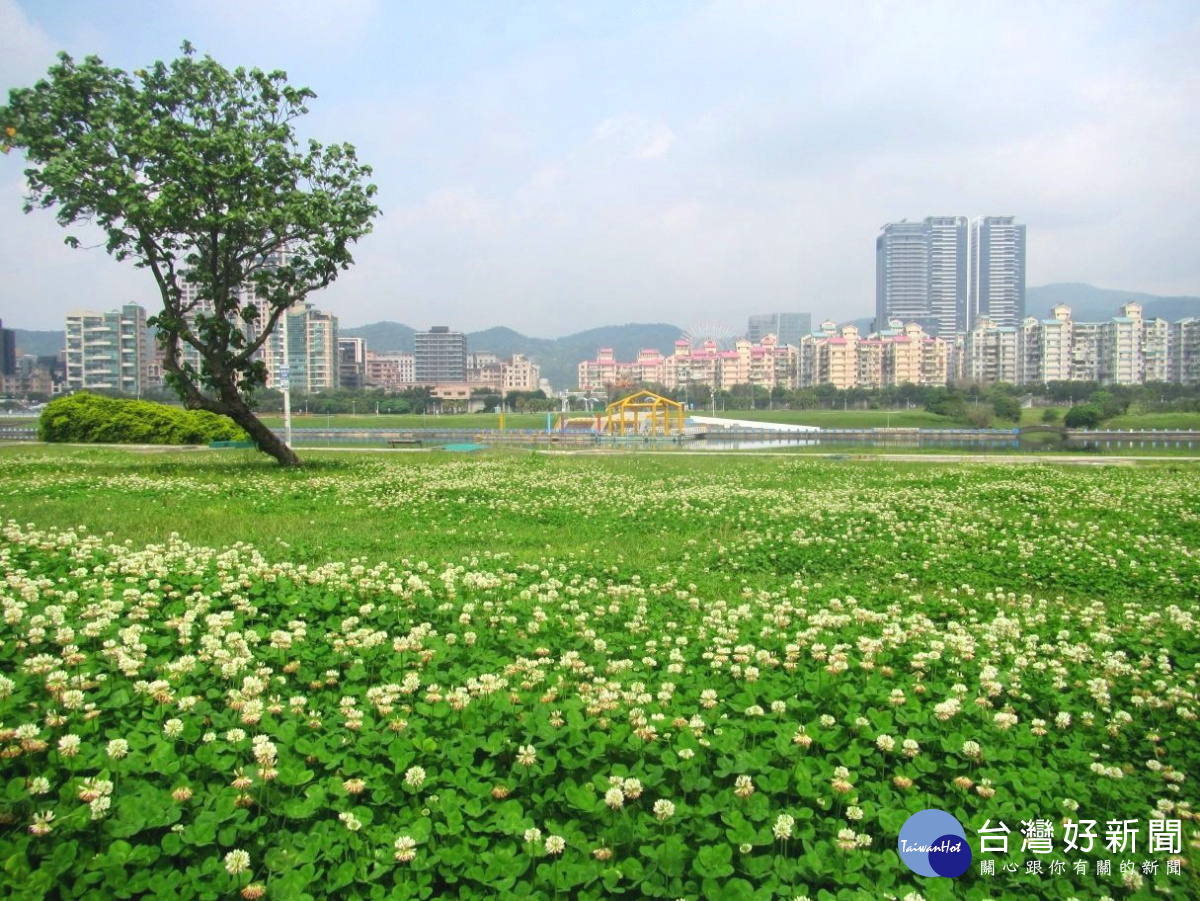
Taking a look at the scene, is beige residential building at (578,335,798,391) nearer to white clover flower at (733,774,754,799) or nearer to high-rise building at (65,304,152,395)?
high-rise building at (65,304,152,395)

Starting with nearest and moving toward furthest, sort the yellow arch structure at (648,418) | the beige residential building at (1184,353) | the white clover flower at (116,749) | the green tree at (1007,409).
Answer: the white clover flower at (116,749)
the yellow arch structure at (648,418)
the green tree at (1007,409)
the beige residential building at (1184,353)

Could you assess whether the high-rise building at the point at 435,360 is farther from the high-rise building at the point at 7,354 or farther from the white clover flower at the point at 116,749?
the white clover flower at the point at 116,749

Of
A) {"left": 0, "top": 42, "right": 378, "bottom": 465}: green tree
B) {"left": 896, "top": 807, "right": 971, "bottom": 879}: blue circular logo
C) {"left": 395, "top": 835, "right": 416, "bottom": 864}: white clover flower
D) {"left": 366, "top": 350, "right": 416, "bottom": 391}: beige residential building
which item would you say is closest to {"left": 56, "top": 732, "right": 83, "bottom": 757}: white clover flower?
{"left": 395, "top": 835, "right": 416, "bottom": 864}: white clover flower

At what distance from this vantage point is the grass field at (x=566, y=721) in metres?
3.09

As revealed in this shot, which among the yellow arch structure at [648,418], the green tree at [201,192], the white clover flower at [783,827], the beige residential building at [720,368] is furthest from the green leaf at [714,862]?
the beige residential building at [720,368]

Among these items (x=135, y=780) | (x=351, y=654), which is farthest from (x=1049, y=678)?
(x=135, y=780)

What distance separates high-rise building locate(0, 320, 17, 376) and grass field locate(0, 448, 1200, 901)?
301ft

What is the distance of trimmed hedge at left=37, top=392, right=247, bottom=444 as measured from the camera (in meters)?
28.9

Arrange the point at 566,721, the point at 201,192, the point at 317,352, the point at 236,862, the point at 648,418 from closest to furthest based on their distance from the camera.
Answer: the point at 236,862
the point at 566,721
the point at 201,192
the point at 648,418
the point at 317,352

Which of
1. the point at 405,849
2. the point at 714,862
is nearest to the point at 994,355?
the point at 714,862

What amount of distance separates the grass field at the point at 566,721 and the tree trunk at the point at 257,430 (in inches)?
422

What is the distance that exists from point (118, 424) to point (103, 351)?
2108 inches

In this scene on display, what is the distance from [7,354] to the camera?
84.6 metres

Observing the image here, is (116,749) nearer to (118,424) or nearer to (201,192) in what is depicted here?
(201,192)
